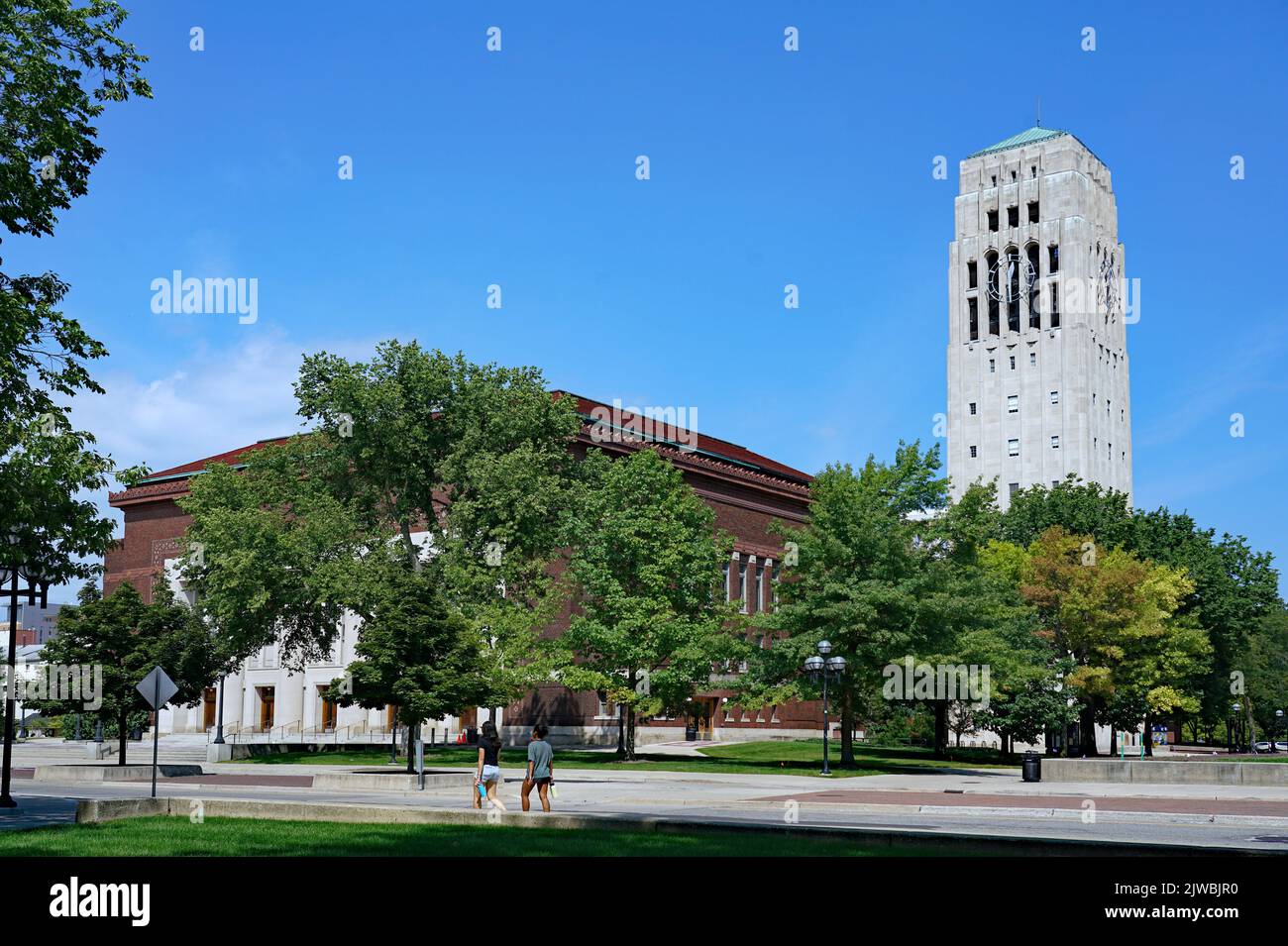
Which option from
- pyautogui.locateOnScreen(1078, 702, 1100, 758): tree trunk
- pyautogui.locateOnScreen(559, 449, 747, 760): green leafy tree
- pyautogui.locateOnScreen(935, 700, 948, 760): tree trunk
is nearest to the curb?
pyautogui.locateOnScreen(559, 449, 747, 760): green leafy tree

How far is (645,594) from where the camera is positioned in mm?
50312

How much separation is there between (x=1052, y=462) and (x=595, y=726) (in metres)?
59.3

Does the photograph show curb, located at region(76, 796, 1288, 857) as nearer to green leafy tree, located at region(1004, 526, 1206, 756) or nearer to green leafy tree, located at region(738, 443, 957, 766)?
green leafy tree, located at region(738, 443, 957, 766)

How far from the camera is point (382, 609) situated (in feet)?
121

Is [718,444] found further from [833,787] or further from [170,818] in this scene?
[170,818]

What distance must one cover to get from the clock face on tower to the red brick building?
37.4m

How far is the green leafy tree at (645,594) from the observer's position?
48.4 meters

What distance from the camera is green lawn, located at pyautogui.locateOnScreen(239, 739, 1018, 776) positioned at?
146ft

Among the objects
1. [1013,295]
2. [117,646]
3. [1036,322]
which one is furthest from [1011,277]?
[117,646]

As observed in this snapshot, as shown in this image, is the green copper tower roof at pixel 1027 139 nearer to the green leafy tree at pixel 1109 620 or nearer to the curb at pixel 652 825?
the green leafy tree at pixel 1109 620

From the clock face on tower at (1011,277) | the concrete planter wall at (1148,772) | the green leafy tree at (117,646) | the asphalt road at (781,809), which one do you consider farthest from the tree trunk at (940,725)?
the clock face on tower at (1011,277)

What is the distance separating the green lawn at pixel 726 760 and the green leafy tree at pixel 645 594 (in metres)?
2.79

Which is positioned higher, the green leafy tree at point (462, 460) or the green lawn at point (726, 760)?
the green leafy tree at point (462, 460)
